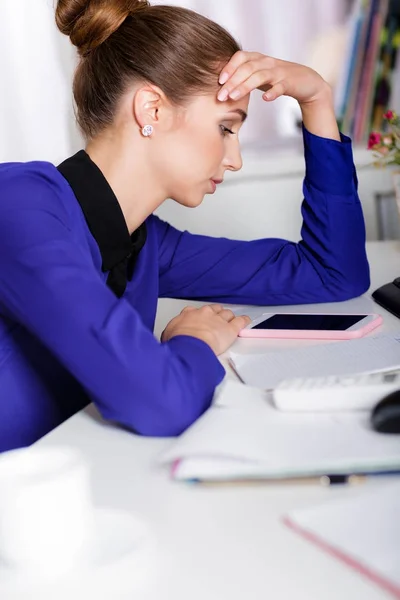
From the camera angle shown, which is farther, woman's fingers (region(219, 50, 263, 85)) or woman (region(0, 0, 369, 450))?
woman's fingers (region(219, 50, 263, 85))

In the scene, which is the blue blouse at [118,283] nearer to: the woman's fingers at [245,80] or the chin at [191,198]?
the chin at [191,198]

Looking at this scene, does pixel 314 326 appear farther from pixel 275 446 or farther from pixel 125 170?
pixel 275 446

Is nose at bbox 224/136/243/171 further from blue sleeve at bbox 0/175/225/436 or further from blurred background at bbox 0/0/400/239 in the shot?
blurred background at bbox 0/0/400/239

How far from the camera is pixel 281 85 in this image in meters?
1.37

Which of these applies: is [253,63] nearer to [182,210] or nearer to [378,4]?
[182,210]

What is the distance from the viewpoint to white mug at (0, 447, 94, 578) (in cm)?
59

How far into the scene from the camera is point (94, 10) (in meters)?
1.20

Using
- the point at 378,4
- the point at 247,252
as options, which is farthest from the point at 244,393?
the point at 378,4

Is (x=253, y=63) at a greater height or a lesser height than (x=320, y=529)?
greater

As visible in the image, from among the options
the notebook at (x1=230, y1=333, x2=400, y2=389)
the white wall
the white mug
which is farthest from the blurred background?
the white mug

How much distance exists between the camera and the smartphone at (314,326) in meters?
1.16

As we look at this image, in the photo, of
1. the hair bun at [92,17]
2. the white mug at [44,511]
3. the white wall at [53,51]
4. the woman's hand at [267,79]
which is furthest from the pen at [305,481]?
the white wall at [53,51]

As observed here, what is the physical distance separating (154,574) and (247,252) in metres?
0.96

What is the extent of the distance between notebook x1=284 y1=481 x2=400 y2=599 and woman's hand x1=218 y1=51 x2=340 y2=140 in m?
0.69
